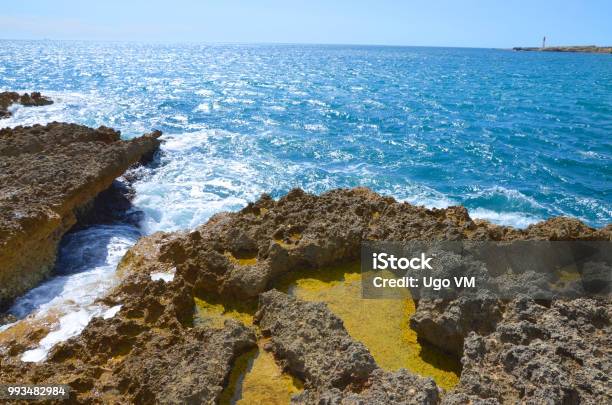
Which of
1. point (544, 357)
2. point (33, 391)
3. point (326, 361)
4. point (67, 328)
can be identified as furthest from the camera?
point (67, 328)

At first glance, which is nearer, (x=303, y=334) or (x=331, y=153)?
(x=303, y=334)

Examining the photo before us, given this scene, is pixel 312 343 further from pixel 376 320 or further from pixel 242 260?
pixel 242 260

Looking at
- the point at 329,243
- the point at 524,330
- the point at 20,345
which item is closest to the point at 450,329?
the point at 524,330

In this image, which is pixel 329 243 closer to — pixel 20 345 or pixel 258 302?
pixel 258 302

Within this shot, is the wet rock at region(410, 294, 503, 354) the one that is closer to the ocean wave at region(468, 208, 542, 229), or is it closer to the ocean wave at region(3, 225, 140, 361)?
the ocean wave at region(3, 225, 140, 361)

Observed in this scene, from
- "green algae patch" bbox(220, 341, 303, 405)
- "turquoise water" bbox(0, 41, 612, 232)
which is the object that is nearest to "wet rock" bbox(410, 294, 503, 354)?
"green algae patch" bbox(220, 341, 303, 405)

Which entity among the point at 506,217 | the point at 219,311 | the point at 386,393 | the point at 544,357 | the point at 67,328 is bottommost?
the point at 67,328

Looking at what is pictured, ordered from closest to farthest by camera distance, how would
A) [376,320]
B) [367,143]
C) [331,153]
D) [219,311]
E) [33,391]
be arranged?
[33,391]
[376,320]
[219,311]
[331,153]
[367,143]

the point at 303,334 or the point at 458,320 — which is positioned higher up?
the point at 458,320

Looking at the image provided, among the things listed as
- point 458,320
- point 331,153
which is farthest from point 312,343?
point 331,153
